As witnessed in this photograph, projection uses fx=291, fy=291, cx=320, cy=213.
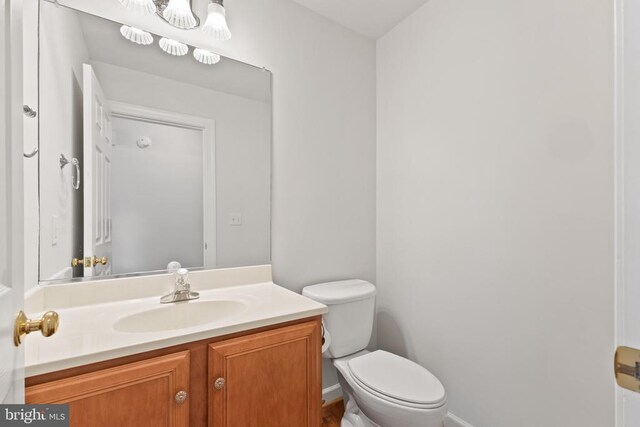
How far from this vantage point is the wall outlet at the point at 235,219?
152 cm

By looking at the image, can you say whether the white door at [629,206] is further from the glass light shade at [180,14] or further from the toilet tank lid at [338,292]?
the glass light shade at [180,14]

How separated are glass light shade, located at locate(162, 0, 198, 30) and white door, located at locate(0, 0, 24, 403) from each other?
0.80 metres

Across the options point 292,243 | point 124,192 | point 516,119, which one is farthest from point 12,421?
point 516,119

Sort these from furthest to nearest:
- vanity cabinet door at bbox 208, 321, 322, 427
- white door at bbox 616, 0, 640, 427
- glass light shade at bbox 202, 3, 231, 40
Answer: glass light shade at bbox 202, 3, 231, 40 < vanity cabinet door at bbox 208, 321, 322, 427 < white door at bbox 616, 0, 640, 427

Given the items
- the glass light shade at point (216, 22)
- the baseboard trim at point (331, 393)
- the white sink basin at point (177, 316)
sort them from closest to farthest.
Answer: the white sink basin at point (177, 316), the glass light shade at point (216, 22), the baseboard trim at point (331, 393)

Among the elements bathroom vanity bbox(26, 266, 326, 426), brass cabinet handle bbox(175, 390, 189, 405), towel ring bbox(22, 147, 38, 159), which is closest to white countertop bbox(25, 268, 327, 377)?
bathroom vanity bbox(26, 266, 326, 426)

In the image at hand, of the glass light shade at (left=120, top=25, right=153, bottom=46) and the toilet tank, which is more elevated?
the glass light shade at (left=120, top=25, right=153, bottom=46)

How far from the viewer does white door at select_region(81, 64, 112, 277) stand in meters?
1.18

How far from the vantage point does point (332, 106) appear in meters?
1.84

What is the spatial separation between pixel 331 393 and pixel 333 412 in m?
0.10

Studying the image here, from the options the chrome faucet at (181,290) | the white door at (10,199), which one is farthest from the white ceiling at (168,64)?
the chrome faucet at (181,290)

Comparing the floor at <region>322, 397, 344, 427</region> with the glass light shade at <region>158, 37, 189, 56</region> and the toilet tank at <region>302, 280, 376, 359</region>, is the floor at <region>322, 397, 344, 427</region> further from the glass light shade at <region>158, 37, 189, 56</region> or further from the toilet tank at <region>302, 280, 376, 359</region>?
the glass light shade at <region>158, 37, 189, 56</region>

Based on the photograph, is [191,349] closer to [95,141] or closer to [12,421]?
[12,421]

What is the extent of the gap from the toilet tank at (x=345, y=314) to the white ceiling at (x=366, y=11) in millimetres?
1654
